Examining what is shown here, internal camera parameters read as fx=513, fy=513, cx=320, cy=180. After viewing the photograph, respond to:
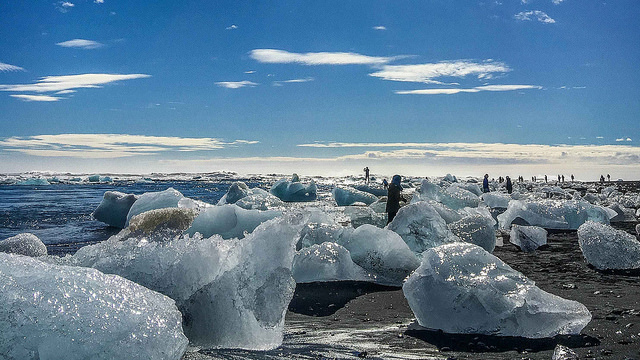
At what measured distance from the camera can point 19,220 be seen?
51.7 ft

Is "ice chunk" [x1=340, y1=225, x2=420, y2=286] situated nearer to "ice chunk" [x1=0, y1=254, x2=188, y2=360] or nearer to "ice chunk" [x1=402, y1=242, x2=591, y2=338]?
"ice chunk" [x1=402, y1=242, x2=591, y2=338]

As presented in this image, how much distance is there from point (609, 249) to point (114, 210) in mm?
12134

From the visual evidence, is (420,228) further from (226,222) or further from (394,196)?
(394,196)

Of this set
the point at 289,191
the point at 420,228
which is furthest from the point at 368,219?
the point at 289,191

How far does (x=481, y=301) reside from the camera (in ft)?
13.5

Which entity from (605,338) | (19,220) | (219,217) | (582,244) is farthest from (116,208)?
(605,338)

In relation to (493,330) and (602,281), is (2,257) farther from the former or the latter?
(602,281)

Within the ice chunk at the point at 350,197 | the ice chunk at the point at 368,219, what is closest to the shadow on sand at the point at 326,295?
the ice chunk at the point at 368,219

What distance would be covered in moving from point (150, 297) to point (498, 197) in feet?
53.9

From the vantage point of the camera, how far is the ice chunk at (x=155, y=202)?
1192 centimetres

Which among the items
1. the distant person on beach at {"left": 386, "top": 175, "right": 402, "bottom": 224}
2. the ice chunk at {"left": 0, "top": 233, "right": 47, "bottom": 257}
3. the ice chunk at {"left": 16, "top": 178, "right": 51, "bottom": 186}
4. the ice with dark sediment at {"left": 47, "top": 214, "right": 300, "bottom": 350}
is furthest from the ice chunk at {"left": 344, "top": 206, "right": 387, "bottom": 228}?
the ice chunk at {"left": 16, "top": 178, "right": 51, "bottom": 186}

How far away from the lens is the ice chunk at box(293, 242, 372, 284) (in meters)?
6.01

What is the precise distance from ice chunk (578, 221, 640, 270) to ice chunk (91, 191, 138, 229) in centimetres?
1164

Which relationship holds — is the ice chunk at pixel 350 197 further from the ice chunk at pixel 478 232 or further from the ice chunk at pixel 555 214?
the ice chunk at pixel 478 232
